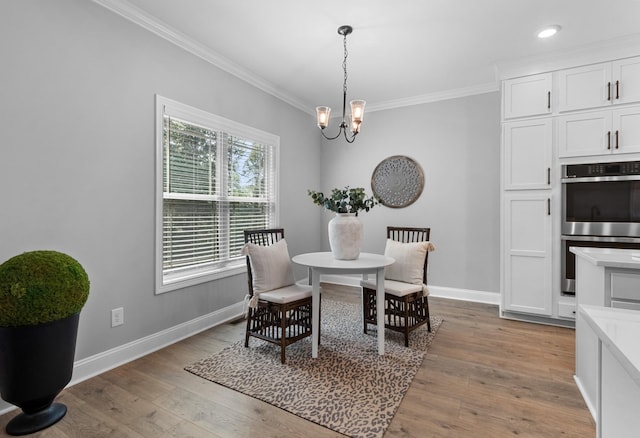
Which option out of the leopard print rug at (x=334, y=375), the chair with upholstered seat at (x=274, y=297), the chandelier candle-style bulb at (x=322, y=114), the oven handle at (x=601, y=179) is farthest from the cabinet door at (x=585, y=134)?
the chair with upholstered seat at (x=274, y=297)

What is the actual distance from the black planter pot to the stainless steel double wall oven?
413cm

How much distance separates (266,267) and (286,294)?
294 mm

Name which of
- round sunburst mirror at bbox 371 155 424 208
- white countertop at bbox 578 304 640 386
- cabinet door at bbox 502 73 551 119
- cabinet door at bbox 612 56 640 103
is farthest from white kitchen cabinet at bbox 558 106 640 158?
white countertop at bbox 578 304 640 386

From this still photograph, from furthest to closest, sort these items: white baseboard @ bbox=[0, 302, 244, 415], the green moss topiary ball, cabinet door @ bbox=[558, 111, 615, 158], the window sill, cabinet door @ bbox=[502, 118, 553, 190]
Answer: cabinet door @ bbox=[502, 118, 553, 190]
cabinet door @ bbox=[558, 111, 615, 158]
the window sill
white baseboard @ bbox=[0, 302, 244, 415]
the green moss topiary ball

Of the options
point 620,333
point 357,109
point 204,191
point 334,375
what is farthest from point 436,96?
point 620,333

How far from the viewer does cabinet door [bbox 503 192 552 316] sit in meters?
3.26

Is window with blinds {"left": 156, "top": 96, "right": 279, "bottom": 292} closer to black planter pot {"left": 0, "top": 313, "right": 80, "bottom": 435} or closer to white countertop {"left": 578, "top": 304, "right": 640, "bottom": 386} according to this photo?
black planter pot {"left": 0, "top": 313, "right": 80, "bottom": 435}

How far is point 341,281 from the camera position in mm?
Answer: 5090

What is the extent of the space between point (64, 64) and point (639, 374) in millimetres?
3053

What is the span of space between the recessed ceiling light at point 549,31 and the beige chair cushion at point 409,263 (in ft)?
6.85

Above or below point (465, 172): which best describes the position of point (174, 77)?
above

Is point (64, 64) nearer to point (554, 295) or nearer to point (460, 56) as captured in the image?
point (460, 56)

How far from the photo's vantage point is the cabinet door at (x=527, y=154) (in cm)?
324

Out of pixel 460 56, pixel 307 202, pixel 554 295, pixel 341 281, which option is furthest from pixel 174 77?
pixel 554 295
